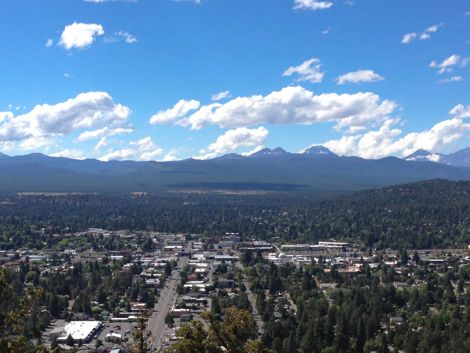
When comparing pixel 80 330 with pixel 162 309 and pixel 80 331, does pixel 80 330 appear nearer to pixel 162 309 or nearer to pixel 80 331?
pixel 80 331

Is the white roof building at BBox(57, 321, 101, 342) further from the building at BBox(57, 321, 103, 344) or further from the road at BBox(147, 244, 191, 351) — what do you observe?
the road at BBox(147, 244, 191, 351)

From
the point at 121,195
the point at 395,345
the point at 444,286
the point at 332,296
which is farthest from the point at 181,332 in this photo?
the point at 121,195

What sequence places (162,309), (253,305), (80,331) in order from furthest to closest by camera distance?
(253,305), (162,309), (80,331)

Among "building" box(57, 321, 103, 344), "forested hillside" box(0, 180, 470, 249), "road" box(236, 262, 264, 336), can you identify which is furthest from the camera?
"forested hillside" box(0, 180, 470, 249)

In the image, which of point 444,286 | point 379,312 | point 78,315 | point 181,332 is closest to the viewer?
point 181,332

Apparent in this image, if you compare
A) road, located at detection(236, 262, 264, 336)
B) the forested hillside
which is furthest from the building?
the forested hillside

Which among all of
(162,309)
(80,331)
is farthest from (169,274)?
(80,331)

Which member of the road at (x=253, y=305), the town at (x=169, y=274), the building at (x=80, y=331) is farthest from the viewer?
the town at (x=169, y=274)

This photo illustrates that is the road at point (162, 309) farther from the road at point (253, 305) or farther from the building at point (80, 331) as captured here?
the road at point (253, 305)

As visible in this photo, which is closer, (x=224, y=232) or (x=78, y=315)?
(x=78, y=315)

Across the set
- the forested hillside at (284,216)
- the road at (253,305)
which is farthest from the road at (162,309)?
the forested hillside at (284,216)

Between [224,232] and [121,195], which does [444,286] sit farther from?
[121,195]
